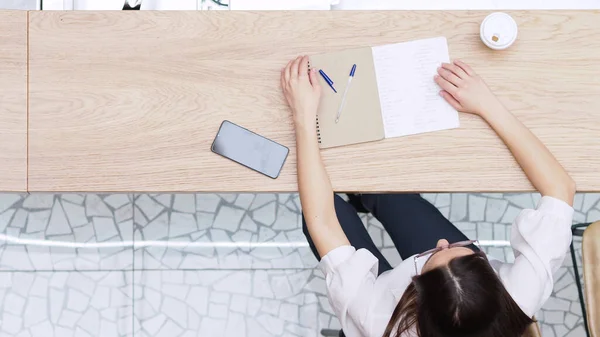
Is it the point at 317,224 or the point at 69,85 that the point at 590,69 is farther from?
the point at 69,85

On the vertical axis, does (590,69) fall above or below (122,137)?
above

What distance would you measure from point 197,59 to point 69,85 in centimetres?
28

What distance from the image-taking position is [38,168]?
132 centimetres

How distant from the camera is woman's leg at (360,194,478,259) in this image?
1.57 m

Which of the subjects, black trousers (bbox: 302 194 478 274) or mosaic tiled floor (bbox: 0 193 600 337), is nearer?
black trousers (bbox: 302 194 478 274)

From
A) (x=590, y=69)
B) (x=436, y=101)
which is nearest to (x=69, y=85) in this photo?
(x=436, y=101)

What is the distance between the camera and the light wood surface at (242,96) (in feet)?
4.33

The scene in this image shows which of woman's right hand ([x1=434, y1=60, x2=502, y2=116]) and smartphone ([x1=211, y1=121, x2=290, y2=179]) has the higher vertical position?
woman's right hand ([x1=434, y1=60, x2=502, y2=116])

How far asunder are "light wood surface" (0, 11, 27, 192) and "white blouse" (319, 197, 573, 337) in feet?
2.26

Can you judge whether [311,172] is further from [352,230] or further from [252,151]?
[352,230]

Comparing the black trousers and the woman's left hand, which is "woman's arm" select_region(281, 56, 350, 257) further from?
the black trousers

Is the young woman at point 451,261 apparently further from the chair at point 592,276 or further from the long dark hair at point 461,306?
the chair at point 592,276

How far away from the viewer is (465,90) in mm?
1311

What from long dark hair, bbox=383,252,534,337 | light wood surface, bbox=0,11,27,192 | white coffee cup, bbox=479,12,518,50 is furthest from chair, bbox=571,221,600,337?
light wood surface, bbox=0,11,27,192
